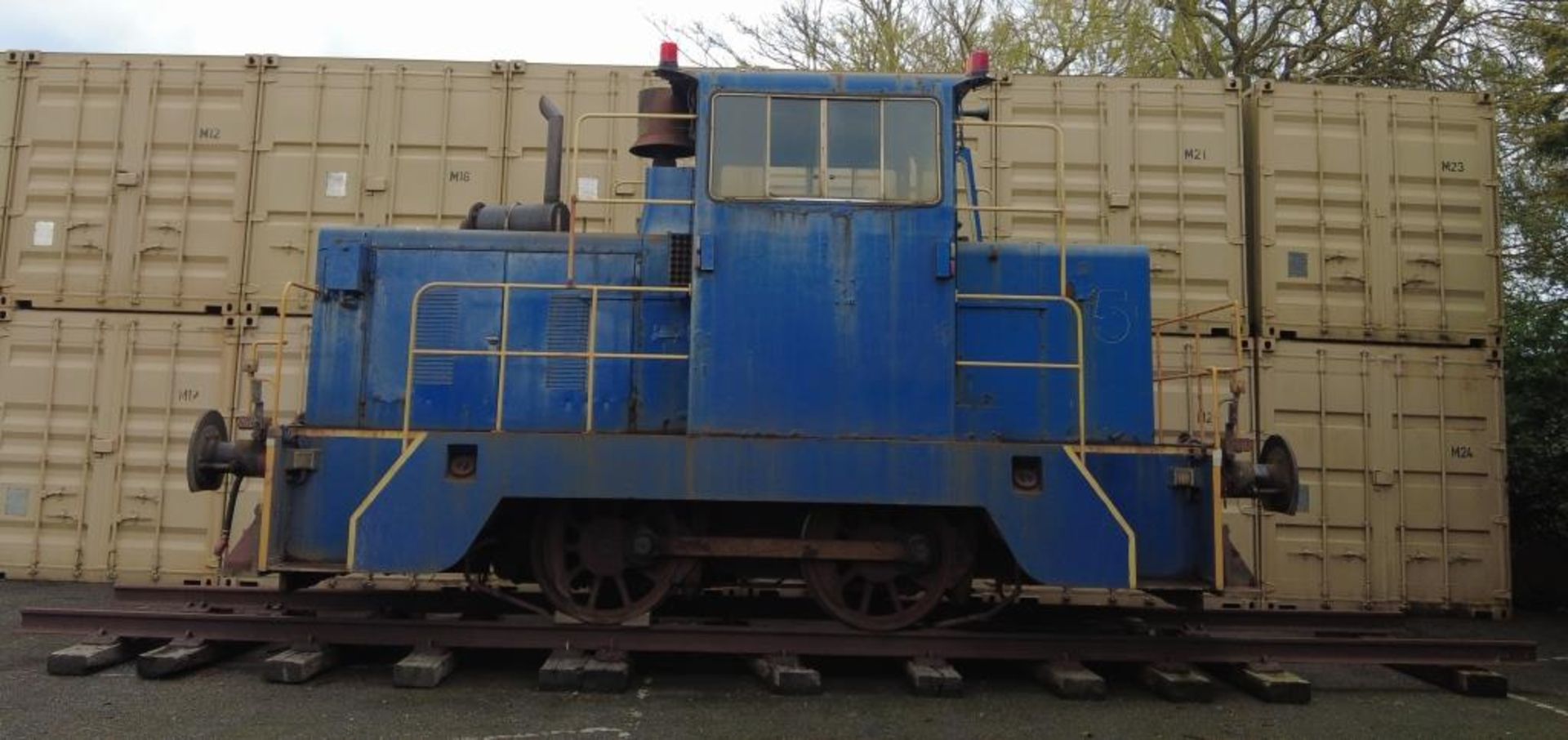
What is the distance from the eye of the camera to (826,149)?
225 inches

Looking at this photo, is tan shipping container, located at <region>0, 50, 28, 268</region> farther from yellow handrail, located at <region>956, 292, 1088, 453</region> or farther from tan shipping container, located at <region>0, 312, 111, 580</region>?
yellow handrail, located at <region>956, 292, 1088, 453</region>

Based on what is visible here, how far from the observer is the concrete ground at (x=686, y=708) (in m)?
4.77

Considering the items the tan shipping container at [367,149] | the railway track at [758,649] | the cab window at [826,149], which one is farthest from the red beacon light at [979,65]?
the tan shipping container at [367,149]

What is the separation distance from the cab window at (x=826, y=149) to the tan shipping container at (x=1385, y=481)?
506 centimetres

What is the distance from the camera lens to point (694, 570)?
5812 millimetres

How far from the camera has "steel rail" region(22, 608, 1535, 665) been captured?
18.7ft

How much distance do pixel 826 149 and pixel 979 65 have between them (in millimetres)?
1089

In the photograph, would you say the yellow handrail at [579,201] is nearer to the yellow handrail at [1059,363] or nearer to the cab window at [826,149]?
the cab window at [826,149]

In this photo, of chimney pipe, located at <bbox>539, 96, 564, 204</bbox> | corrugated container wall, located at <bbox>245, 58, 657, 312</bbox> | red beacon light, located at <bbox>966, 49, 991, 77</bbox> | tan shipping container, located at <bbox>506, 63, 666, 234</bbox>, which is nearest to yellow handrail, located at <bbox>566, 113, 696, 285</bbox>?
chimney pipe, located at <bbox>539, 96, 564, 204</bbox>

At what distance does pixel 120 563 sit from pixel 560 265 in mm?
5932

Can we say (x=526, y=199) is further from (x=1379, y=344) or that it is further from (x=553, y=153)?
(x=1379, y=344)

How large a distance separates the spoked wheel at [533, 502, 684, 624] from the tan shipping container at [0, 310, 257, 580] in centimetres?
467

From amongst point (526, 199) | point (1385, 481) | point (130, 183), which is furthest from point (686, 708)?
point (130, 183)

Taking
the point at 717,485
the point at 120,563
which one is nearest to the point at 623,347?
the point at 717,485
